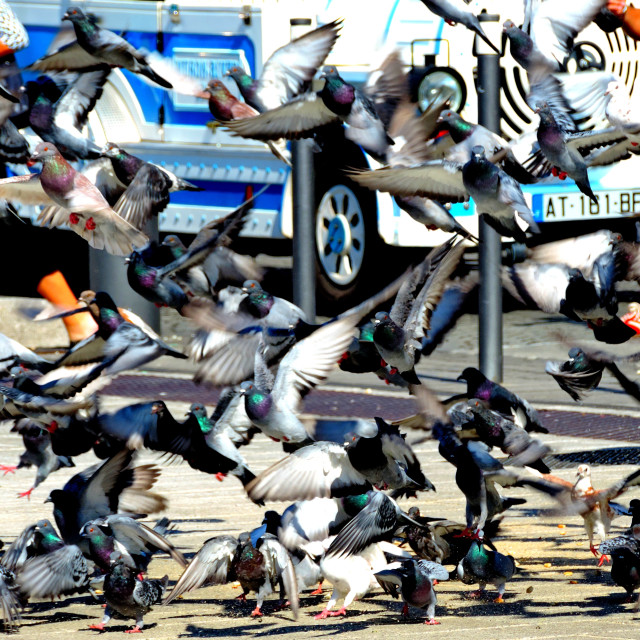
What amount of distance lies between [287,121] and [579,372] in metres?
1.81

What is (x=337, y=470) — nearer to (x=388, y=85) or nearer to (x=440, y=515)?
(x=440, y=515)

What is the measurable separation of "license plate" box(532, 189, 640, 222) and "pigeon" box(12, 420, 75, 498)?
6087 millimetres

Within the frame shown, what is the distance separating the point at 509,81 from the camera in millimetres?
12867

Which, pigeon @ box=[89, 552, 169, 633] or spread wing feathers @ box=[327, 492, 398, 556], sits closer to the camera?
pigeon @ box=[89, 552, 169, 633]

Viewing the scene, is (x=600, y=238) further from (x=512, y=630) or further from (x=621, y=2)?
(x=512, y=630)

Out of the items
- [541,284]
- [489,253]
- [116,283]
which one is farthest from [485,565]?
[116,283]

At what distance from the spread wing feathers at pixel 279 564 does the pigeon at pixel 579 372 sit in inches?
58.7

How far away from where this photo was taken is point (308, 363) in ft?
20.3

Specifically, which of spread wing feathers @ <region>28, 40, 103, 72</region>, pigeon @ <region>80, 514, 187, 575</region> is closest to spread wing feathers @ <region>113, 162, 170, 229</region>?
spread wing feathers @ <region>28, 40, 103, 72</region>

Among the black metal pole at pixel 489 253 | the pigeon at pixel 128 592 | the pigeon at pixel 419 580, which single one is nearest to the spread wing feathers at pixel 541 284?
the pigeon at pixel 419 580

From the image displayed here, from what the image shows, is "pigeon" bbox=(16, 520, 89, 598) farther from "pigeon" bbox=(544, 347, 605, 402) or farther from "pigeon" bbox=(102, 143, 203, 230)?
"pigeon" bbox=(544, 347, 605, 402)

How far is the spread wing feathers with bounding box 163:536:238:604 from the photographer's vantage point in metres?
6.22

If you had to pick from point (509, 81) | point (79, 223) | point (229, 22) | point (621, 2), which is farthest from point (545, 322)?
point (79, 223)

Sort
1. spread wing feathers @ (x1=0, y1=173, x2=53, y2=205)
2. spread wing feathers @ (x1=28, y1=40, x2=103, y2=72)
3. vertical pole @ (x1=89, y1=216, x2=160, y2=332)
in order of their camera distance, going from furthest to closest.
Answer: vertical pole @ (x1=89, y1=216, x2=160, y2=332), spread wing feathers @ (x1=28, y1=40, x2=103, y2=72), spread wing feathers @ (x1=0, y1=173, x2=53, y2=205)
